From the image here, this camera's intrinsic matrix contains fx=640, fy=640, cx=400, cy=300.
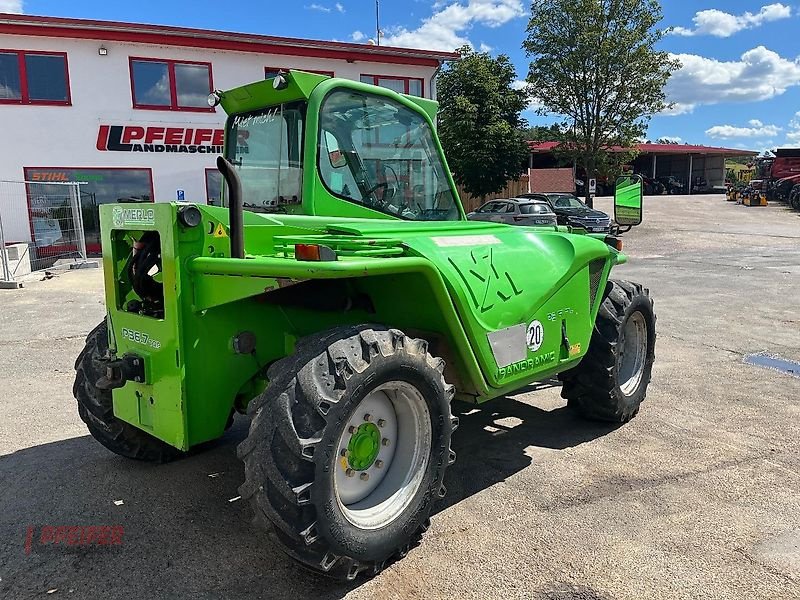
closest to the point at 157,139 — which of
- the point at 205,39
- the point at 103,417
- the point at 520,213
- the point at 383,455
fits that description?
the point at 205,39

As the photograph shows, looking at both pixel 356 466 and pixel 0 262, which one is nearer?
pixel 356 466

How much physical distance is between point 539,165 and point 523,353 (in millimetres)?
48247

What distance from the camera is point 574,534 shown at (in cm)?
336

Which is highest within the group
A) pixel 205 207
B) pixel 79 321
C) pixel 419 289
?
pixel 205 207

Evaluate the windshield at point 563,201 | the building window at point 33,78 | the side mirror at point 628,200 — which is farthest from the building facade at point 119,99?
the side mirror at point 628,200

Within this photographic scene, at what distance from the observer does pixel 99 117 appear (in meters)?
17.1

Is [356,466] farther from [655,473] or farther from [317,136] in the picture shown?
[655,473]

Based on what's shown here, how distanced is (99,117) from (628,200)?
17.3m

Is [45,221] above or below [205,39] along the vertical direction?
below

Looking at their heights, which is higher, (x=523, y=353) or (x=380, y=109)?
(x=380, y=109)

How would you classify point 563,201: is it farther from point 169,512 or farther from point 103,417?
point 169,512

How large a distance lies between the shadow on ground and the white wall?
1450 centimetres

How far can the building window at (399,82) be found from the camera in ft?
65.7

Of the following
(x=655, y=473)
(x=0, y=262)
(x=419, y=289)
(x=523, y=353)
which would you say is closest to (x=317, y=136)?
(x=419, y=289)
